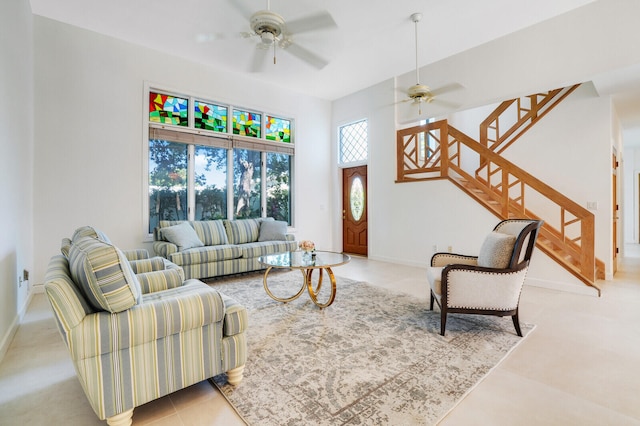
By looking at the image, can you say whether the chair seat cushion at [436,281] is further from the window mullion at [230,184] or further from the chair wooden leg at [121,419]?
the window mullion at [230,184]

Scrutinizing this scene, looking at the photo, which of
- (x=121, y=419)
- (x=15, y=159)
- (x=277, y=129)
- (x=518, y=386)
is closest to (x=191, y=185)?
(x=277, y=129)

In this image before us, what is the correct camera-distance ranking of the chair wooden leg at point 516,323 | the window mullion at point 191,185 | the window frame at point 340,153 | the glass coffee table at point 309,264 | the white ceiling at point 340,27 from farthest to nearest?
the window frame at point 340,153
the window mullion at point 191,185
the white ceiling at point 340,27
the glass coffee table at point 309,264
the chair wooden leg at point 516,323

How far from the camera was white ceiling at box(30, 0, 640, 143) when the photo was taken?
368cm

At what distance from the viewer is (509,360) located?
2209 mm

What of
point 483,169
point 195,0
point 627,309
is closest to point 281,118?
point 195,0

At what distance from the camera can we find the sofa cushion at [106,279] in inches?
56.4

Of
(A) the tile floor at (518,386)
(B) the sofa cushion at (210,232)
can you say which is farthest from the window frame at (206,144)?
(A) the tile floor at (518,386)

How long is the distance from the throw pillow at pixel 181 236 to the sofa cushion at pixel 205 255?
0.12m

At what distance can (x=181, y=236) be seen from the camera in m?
4.38

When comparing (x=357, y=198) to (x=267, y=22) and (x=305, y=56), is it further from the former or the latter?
(x=267, y=22)

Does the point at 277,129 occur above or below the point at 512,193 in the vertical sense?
above

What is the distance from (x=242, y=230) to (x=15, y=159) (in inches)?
117

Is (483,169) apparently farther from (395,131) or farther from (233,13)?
(233,13)

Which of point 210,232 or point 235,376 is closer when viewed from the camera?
point 235,376
